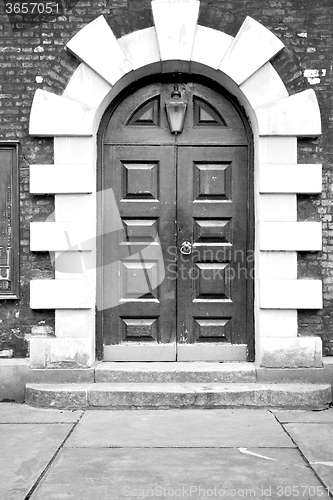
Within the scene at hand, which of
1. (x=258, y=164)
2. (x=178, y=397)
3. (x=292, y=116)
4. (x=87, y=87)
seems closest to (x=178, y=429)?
(x=178, y=397)

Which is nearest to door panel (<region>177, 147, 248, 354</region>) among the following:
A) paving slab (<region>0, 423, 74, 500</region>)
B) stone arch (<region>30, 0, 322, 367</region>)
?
stone arch (<region>30, 0, 322, 367</region>)

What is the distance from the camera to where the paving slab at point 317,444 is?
4258 mm

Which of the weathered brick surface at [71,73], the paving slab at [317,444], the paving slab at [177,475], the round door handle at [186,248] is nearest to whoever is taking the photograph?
the paving slab at [177,475]

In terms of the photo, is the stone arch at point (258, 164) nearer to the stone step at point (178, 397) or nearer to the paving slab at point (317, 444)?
the stone step at point (178, 397)

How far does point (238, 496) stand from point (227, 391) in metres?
2.18

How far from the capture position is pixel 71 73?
6.44m

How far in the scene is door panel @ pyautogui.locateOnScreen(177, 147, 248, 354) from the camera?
6.66 meters

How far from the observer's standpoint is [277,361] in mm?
6312

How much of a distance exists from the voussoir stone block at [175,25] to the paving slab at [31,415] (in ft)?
12.2

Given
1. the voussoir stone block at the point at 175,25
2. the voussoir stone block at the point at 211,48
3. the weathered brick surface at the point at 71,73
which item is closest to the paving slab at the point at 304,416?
the weathered brick surface at the point at 71,73

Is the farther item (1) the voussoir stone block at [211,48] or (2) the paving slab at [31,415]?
(1) the voussoir stone block at [211,48]

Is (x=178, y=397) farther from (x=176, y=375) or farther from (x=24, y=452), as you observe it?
(x=24, y=452)

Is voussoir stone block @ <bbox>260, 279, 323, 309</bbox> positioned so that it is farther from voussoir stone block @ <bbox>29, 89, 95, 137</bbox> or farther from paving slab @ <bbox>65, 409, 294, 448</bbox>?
voussoir stone block @ <bbox>29, 89, 95, 137</bbox>

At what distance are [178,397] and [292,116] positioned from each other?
3.09 metres
